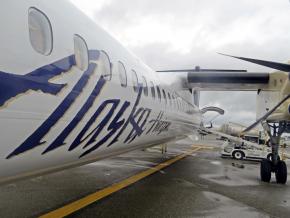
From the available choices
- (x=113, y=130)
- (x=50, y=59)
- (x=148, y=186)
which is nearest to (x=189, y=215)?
(x=113, y=130)

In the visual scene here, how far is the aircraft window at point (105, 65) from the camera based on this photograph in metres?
4.18

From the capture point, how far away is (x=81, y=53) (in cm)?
374

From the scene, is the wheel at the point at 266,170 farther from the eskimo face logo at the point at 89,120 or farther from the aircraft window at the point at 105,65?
the aircraft window at the point at 105,65

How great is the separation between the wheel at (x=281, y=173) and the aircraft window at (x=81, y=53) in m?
7.86

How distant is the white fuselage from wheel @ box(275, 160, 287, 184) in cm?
643

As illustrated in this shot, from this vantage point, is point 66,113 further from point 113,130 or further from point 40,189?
point 40,189

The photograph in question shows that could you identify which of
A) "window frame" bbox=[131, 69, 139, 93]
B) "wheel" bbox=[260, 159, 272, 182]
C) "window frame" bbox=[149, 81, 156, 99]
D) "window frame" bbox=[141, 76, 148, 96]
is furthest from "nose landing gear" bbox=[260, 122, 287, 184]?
"window frame" bbox=[131, 69, 139, 93]

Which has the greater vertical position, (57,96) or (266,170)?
(57,96)

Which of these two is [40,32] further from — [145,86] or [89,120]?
[145,86]

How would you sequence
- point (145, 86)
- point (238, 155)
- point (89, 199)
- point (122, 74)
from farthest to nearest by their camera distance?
point (238, 155), point (89, 199), point (145, 86), point (122, 74)

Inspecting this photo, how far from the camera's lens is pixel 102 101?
4.04 meters

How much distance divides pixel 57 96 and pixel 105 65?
4.39 feet

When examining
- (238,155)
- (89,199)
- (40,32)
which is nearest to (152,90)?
(89,199)

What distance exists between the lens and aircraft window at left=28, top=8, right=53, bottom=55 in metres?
2.95
